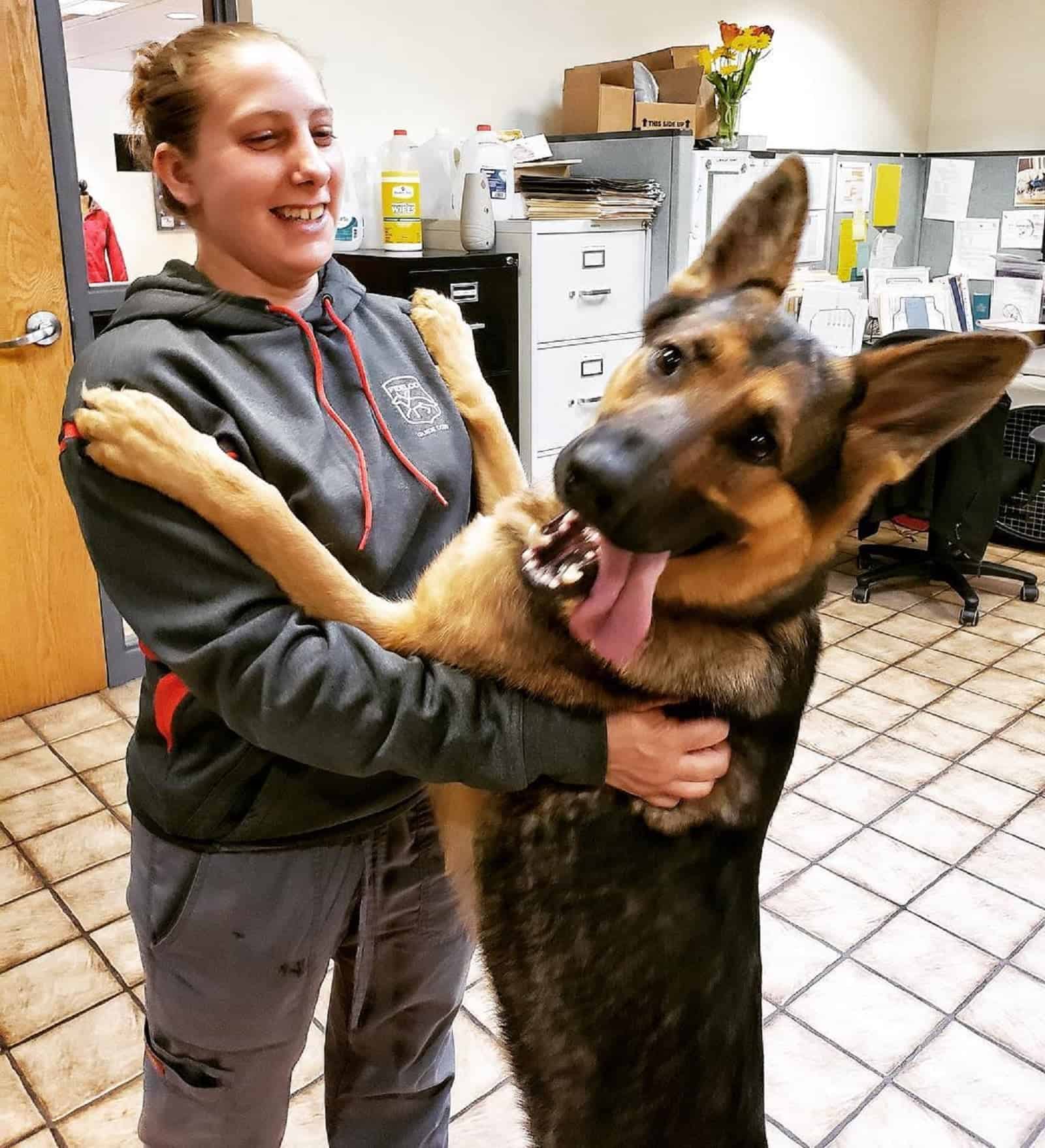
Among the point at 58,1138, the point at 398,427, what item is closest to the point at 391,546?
the point at 398,427

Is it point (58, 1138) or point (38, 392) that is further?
point (38, 392)

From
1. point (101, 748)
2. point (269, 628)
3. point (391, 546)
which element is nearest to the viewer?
point (269, 628)

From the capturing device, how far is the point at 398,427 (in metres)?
1.17

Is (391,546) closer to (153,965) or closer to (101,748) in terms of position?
(153,965)

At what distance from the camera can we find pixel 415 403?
3.95 feet

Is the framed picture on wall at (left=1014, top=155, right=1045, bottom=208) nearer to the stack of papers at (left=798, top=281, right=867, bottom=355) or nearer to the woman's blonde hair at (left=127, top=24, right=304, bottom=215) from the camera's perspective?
the stack of papers at (left=798, top=281, right=867, bottom=355)

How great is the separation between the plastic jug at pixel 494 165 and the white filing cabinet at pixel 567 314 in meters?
0.07

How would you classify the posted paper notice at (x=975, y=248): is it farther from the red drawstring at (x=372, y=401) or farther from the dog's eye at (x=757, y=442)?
the red drawstring at (x=372, y=401)

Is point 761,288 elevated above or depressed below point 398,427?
above

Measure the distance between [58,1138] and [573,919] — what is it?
4.12 ft

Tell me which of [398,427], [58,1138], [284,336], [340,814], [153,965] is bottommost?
[58,1138]

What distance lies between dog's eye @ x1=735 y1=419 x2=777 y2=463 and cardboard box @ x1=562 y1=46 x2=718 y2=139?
350cm

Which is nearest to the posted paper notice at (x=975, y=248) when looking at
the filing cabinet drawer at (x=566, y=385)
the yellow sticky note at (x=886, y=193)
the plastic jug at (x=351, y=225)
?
the yellow sticky note at (x=886, y=193)

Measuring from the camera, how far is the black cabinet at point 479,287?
346 centimetres
